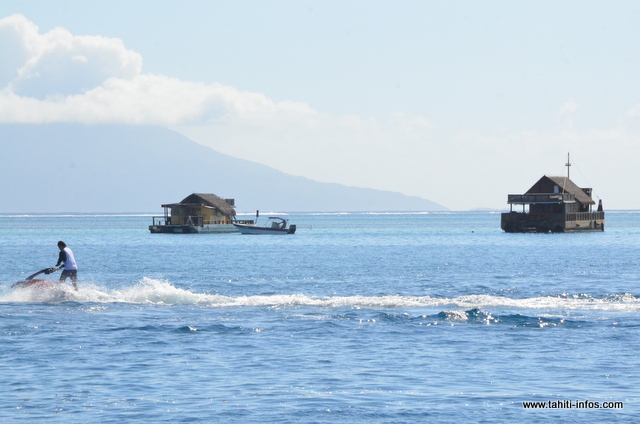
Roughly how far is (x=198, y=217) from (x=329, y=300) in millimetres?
90295

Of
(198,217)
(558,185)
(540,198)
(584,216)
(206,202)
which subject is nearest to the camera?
(540,198)

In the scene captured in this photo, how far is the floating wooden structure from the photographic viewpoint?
101 meters

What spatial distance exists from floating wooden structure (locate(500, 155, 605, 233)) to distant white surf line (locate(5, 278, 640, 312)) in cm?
7334

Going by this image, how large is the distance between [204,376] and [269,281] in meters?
24.3

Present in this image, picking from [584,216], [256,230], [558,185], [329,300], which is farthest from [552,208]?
[329,300]

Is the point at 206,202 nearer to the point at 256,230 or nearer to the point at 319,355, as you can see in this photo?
the point at 256,230

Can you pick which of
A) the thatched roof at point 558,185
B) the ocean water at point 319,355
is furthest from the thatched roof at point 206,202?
the ocean water at point 319,355

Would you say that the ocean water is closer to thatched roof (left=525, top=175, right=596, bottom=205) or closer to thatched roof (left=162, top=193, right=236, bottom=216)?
thatched roof (left=525, top=175, right=596, bottom=205)

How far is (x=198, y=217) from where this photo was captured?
384ft

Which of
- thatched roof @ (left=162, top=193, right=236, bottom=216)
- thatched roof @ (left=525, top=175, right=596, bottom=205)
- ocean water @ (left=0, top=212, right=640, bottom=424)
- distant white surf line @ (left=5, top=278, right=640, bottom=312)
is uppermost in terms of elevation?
thatched roof @ (left=525, top=175, right=596, bottom=205)

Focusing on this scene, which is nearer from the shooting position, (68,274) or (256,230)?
(68,274)

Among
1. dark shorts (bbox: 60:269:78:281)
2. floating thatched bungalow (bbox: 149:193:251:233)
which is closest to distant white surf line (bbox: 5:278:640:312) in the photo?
dark shorts (bbox: 60:269:78:281)

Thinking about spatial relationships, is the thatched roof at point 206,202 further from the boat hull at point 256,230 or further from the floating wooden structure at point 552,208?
the floating wooden structure at point 552,208

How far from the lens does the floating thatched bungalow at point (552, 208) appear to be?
101 metres
